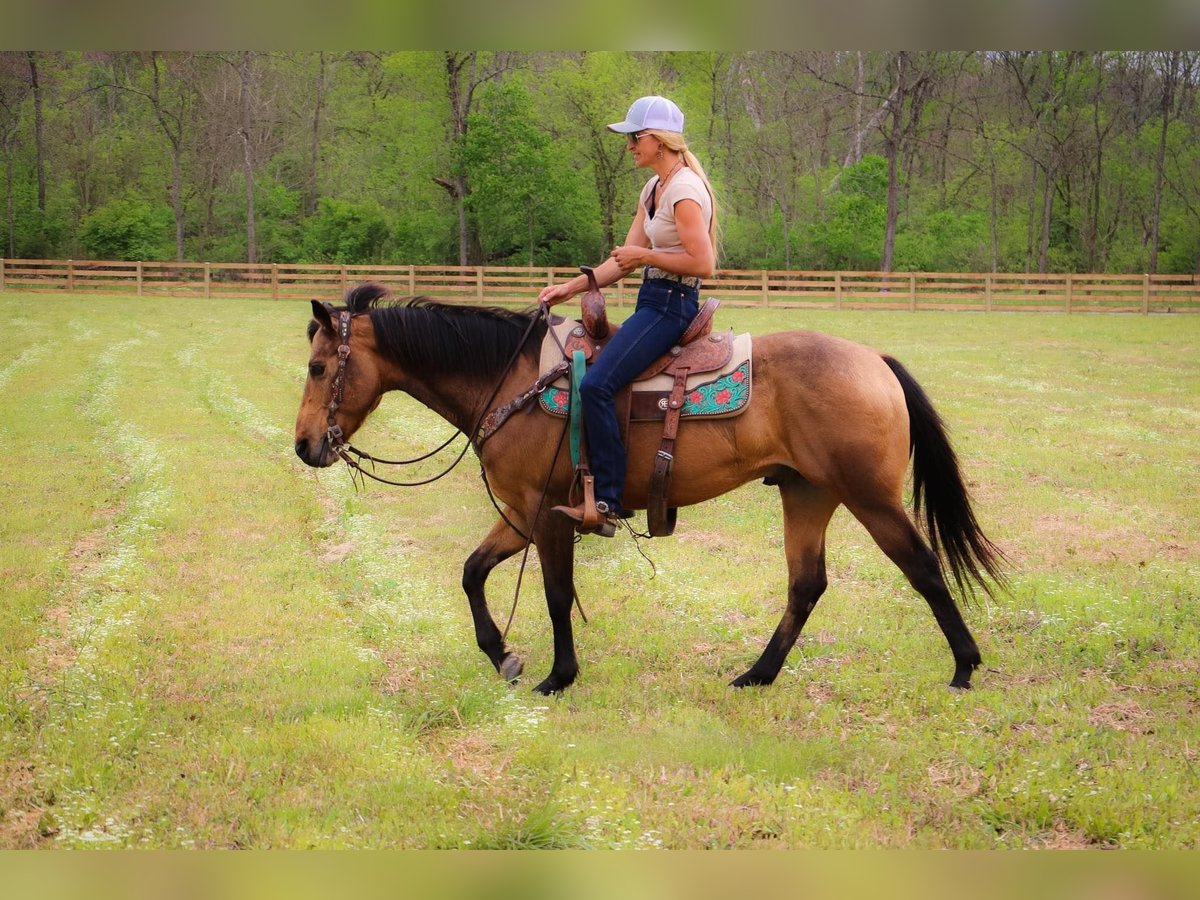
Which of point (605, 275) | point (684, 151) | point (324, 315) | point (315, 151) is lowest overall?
point (324, 315)

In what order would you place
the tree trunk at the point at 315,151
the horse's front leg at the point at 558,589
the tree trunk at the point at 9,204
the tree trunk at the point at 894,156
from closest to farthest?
1. the horse's front leg at the point at 558,589
2. the tree trunk at the point at 9,204
3. the tree trunk at the point at 894,156
4. the tree trunk at the point at 315,151

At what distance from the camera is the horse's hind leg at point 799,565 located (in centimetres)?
568

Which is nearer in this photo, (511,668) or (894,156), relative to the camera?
(511,668)

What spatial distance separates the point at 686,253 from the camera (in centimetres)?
508

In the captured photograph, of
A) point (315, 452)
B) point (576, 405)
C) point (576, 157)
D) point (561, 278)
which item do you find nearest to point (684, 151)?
point (576, 405)

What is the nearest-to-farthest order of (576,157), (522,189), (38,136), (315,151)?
(38,136) → (522,189) → (576,157) → (315,151)

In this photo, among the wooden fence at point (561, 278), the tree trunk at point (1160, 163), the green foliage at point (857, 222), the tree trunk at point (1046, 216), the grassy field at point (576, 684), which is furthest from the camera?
the green foliage at point (857, 222)

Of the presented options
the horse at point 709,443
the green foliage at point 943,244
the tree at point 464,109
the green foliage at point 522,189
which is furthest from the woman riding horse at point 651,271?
the green foliage at point 943,244

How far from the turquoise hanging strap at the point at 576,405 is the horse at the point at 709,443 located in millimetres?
108

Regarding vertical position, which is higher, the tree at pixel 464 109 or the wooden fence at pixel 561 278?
the tree at pixel 464 109

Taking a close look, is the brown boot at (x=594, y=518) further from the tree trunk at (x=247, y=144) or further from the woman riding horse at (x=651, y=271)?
the tree trunk at (x=247, y=144)

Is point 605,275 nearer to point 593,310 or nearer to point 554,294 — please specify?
point 593,310

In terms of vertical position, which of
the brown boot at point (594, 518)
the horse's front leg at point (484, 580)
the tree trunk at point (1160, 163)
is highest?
the tree trunk at point (1160, 163)

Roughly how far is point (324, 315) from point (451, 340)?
0.69m
